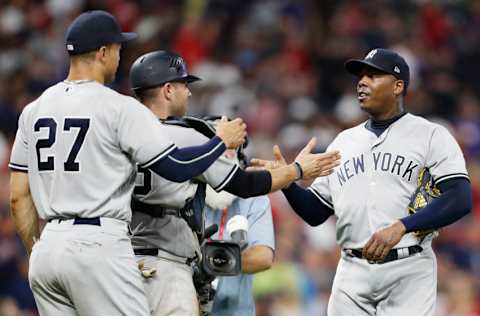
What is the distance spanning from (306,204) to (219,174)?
97 cm

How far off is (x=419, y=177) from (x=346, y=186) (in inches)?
15.8

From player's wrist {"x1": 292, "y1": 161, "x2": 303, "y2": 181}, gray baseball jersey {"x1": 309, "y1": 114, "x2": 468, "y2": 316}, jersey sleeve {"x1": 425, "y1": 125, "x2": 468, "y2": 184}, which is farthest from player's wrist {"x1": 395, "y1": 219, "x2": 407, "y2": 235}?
player's wrist {"x1": 292, "y1": 161, "x2": 303, "y2": 181}

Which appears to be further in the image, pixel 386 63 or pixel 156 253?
pixel 386 63

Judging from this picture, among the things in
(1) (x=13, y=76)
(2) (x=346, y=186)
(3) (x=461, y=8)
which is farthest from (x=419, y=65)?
(2) (x=346, y=186)

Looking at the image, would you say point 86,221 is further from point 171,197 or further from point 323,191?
point 323,191

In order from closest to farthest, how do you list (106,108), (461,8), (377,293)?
(106,108) → (377,293) → (461,8)

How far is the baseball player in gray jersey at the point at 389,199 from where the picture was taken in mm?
5488

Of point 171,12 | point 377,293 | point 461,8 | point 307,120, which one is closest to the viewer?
point 377,293

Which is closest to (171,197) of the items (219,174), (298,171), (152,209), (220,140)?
(152,209)

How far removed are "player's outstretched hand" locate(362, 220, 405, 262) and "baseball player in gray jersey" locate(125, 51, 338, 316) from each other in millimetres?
499

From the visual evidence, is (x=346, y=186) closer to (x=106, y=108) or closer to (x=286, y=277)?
(x=106, y=108)

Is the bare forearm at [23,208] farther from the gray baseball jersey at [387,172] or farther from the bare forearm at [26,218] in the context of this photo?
the gray baseball jersey at [387,172]

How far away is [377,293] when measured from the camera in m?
5.59

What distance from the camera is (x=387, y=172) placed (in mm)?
5668
